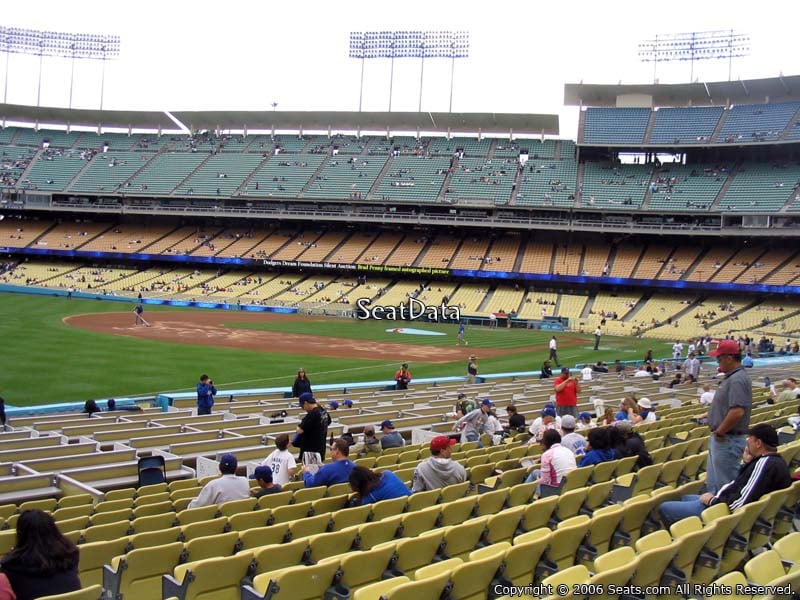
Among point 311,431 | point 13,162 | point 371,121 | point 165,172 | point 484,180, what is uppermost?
point 371,121

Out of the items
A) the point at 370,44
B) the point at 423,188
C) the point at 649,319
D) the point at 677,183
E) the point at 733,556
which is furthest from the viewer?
the point at 370,44

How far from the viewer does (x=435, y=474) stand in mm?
8398

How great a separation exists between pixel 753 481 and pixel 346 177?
229 ft

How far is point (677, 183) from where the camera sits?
219 feet

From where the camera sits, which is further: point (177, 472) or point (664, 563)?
point (177, 472)

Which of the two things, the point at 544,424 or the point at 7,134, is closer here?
the point at 544,424

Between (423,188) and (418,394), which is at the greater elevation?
(423,188)

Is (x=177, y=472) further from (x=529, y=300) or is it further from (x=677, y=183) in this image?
(x=677, y=183)

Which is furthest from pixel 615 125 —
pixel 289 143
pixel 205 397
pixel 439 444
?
pixel 439 444

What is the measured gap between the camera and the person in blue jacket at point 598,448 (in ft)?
29.8

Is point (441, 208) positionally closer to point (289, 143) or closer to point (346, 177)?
point (346, 177)

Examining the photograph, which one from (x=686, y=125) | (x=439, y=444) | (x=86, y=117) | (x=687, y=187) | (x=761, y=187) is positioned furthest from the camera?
(x=86, y=117)

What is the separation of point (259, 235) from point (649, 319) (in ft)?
133

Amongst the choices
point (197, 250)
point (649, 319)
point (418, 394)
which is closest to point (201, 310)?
point (197, 250)
